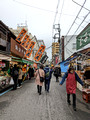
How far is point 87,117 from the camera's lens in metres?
4.05

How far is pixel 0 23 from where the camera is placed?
13.3 m

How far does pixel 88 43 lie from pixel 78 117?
581 centimetres

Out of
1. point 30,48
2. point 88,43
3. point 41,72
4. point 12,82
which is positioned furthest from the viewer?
point 30,48

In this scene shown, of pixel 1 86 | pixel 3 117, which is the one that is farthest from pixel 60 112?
pixel 1 86

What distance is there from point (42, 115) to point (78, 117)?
4.06 feet

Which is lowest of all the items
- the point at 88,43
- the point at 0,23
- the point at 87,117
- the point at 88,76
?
the point at 87,117

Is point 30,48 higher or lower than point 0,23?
lower

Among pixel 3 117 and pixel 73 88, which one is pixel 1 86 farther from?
pixel 73 88

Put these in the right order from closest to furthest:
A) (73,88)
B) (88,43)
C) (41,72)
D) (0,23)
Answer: (73,88), (41,72), (88,43), (0,23)

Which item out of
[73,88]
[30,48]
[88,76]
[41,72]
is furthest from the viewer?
[30,48]

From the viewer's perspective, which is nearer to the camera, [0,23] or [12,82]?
[12,82]

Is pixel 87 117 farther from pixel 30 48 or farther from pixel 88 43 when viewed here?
pixel 30 48

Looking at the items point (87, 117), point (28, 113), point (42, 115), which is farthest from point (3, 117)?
point (87, 117)

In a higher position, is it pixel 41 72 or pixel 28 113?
pixel 41 72
